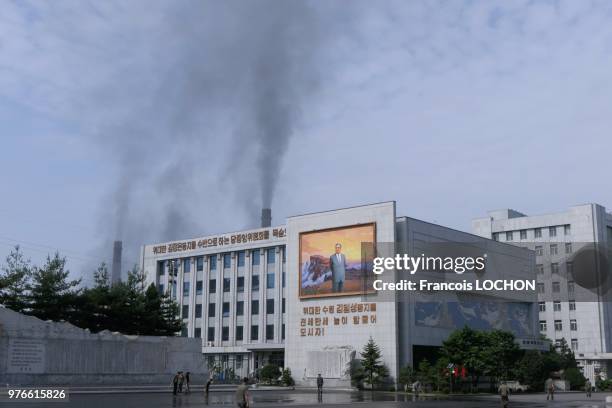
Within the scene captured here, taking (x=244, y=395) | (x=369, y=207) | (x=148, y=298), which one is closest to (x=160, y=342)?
(x=148, y=298)

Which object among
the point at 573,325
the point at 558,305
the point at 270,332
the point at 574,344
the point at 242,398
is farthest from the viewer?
the point at 558,305

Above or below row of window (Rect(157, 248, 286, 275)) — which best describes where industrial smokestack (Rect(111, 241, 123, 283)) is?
above

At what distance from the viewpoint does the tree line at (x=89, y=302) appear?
2172 inches

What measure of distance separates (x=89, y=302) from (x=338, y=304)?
2177 centimetres

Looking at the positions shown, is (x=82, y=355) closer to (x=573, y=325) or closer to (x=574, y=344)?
(x=574, y=344)

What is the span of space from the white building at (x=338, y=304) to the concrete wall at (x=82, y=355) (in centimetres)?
1081

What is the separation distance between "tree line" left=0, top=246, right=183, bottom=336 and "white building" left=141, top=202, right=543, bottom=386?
13.8ft

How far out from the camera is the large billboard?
→ 62.1 metres

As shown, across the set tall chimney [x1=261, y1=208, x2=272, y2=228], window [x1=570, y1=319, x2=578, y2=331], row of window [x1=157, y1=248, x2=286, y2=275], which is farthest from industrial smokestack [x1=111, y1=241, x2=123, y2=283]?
window [x1=570, y1=319, x2=578, y2=331]

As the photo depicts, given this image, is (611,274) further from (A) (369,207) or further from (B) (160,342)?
(B) (160,342)

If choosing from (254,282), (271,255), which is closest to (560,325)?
(271,255)

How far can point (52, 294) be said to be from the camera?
183ft

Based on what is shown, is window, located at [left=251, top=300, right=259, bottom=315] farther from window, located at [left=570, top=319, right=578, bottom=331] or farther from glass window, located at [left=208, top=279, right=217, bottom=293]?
window, located at [left=570, top=319, right=578, bottom=331]

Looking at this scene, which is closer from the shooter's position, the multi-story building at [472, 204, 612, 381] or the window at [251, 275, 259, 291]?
the window at [251, 275, 259, 291]
